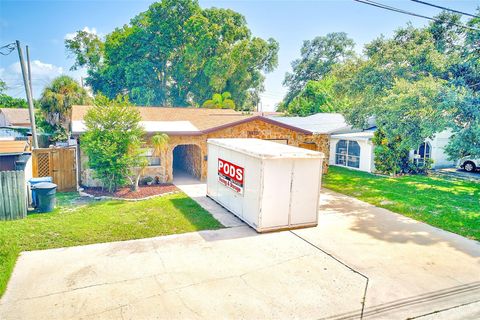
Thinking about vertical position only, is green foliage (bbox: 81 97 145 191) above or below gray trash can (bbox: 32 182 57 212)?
above

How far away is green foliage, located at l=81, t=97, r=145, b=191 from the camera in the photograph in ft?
42.9

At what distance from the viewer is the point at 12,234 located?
28.3ft

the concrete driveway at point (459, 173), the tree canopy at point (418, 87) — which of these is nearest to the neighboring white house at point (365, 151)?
the concrete driveway at point (459, 173)

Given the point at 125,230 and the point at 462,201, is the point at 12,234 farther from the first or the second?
the point at 462,201

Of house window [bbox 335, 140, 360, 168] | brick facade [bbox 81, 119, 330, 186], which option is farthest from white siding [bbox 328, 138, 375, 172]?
brick facade [bbox 81, 119, 330, 186]

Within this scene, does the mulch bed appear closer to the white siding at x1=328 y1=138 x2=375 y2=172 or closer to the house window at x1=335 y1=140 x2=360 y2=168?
the white siding at x1=328 y1=138 x2=375 y2=172

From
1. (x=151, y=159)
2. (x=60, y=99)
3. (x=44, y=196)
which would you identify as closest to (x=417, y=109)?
(x=151, y=159)

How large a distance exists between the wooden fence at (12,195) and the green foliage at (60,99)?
1498 centimetres

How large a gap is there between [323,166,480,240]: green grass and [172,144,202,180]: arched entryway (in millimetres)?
6812

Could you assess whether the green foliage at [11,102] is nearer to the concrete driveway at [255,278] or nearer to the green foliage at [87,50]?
the green foliage at [87,50]

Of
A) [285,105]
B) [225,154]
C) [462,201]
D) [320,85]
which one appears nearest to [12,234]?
[225,154]

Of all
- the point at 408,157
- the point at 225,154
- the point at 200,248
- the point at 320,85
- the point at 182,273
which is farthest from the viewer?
the point at 320,85

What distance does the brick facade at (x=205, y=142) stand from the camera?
1600cm

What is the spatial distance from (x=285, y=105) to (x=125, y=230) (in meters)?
44.3
